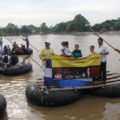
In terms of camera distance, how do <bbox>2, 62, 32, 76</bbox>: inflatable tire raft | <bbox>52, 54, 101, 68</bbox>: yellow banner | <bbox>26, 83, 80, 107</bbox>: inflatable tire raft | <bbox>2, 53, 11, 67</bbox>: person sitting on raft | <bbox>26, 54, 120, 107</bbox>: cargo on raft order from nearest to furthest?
<bbox>26, 83, 80, 107</bbox>: inflatable tire raft → <bbox>26, 54, 120, 107</bbox>: cargo on raft → <bbox>52, 54, 101, 68</bbox>: yellow banner → <bbox>2, 62, 32, 76</bbox>: inflatable tire raft → <bbox>2, 53, 11, 67</bbox>: person sitting on raft

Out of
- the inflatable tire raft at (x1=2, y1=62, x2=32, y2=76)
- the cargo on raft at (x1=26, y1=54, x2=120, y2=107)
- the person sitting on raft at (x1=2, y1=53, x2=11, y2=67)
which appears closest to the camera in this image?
the cargo on raft at (x1=26, y1=54, x2=120, y2=107)

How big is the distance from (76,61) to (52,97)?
1641mm

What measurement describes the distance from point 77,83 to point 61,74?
72 centimetres

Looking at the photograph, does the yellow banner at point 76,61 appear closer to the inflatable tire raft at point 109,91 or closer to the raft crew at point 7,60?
the inflatable tire raft at point 109,91

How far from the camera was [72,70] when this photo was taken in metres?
9.75

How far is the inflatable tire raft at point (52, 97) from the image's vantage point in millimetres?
9188

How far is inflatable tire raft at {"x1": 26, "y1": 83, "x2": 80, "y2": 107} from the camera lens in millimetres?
9188

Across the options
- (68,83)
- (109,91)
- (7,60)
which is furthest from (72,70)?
(7,60)

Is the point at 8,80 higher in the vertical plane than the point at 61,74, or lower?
lower

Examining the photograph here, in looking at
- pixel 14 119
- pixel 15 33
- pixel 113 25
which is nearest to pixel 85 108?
pixel 14 119

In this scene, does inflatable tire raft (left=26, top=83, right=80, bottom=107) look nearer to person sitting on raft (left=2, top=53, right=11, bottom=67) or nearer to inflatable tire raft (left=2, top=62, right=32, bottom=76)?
inflatable tire raft (left=2, top=62, right=32, bottom=76)

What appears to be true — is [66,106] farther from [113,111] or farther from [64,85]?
[113,111]

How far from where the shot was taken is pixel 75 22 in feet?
459

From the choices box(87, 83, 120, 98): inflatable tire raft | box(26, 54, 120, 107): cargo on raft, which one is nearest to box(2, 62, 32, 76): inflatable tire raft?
box(26, 54, 120, 107): cargo on raft
